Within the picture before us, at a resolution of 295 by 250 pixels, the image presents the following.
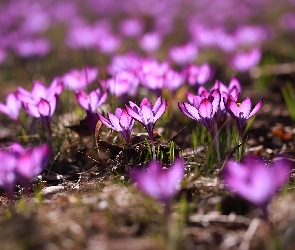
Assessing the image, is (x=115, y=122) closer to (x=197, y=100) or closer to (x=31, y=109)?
(x=197, y=100)

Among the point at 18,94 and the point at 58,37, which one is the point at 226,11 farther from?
the point at 18,94

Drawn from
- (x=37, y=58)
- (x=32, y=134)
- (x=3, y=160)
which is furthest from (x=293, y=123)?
(x=37, y=58)

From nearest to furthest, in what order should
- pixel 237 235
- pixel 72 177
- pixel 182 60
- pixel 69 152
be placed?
pixel 237 235
pixel 72 177
pixel 69 152
pixel 182 60

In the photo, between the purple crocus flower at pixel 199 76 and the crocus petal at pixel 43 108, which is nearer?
the crocus petal at pixel 43 108

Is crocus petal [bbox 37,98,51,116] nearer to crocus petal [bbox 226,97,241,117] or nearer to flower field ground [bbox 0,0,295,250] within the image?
flower field ground [bbox 0,0,295,250]

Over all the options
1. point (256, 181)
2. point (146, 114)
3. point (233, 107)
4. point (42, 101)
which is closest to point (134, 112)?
point (146, 114)

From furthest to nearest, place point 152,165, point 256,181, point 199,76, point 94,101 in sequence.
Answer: point 199,76 < point 94,101 < point 152,165 < point 256,181

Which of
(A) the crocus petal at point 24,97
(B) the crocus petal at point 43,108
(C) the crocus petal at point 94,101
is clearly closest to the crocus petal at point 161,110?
(C) the crocus petal at point 94,101

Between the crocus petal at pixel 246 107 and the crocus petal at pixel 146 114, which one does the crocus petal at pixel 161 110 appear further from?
the crocus petal at pixel 246 107
